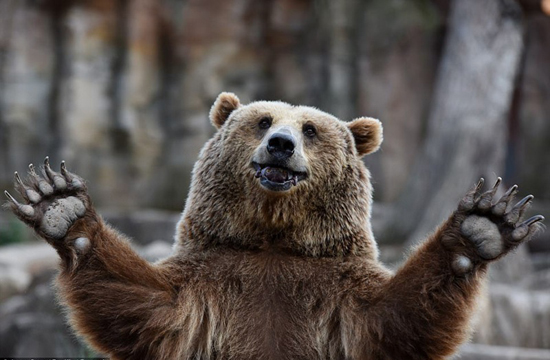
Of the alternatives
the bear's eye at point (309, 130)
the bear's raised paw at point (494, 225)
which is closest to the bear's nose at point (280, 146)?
the bear's eye at point (309, 130)

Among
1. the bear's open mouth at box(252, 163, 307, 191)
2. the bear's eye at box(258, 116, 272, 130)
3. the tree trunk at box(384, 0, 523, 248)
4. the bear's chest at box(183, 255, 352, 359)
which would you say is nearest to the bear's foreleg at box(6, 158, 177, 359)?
the bear's chest at box(183, 255, 352, 359)

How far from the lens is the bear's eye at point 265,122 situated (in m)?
4.98

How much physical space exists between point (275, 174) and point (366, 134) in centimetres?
87

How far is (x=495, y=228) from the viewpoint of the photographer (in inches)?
158

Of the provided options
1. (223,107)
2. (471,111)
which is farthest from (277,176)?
(471,111)

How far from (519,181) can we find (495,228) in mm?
13889

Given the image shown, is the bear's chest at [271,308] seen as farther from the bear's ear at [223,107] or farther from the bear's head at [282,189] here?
the bear's ear at [223,107]

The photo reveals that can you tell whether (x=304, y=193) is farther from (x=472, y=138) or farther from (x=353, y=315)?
(x=472, y=138)

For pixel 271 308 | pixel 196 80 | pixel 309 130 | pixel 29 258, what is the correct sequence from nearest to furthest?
pixel 271 308, pixel 309 130, pixel 29 258, pixel 196 80

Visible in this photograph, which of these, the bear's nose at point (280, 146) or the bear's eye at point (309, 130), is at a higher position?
the bear's eye at point (309, 130)

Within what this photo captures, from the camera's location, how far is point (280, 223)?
463cm

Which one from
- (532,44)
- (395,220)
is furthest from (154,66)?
(532,44)

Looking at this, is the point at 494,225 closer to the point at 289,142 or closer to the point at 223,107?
the point at 289,142

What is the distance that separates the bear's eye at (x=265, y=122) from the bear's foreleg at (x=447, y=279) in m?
1.22
